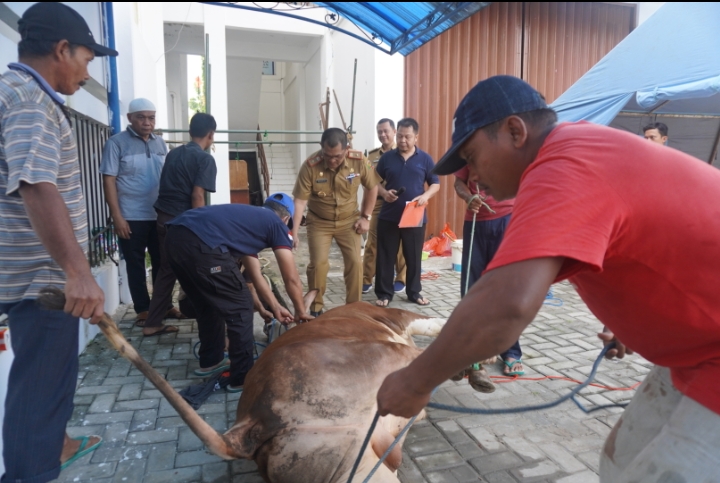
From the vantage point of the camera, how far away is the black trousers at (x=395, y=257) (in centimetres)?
602

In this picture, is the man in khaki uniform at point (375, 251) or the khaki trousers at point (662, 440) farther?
the man in khaki uniform at point (375, 251)

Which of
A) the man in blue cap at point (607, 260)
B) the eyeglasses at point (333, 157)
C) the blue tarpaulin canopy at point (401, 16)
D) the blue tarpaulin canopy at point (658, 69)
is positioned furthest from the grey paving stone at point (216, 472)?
the blue tarpaulin canopy at point (658, 69)

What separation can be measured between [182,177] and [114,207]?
73cm

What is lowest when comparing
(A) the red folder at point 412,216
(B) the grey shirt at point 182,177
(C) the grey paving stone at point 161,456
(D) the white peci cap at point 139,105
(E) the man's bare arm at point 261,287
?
(C) the grey paving stone at point 161,456

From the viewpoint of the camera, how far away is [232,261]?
3590 mm

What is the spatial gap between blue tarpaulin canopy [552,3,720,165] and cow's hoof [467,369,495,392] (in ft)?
13.5

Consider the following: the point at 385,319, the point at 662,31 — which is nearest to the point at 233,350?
the point at 385,319

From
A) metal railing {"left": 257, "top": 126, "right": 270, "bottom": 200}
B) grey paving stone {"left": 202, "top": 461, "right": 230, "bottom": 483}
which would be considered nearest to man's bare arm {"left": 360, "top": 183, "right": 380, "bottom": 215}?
grey paving stone {"left": 202, "top": 461, "right": 230, "bottom": 483}

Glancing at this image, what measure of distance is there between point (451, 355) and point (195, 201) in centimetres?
412

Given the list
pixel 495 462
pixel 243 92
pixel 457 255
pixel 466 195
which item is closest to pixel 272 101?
pixel 243 92

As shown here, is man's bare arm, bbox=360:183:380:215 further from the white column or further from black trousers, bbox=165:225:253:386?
the white column

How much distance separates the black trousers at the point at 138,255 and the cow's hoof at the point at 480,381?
3144 mm

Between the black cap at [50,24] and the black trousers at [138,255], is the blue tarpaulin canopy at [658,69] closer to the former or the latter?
the black trousers at [138,255]

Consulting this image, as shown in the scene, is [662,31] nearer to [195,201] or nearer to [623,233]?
[195,201]
